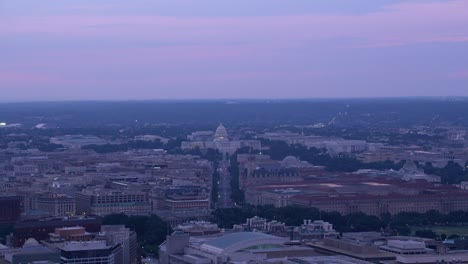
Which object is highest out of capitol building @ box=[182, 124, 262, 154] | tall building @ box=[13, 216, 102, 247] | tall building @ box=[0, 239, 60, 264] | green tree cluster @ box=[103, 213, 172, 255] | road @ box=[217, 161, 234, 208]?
tall building @ box=[0, 239, 60, 264]

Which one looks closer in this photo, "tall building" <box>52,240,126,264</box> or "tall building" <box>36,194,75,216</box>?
"tall building" <box>52,240,126,264</box>

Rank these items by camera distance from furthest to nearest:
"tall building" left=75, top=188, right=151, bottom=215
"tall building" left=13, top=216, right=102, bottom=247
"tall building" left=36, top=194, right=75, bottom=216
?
1. "tall building" left=75, top=188, right=151, bottom=215
2. "tall building" left=36, top=194, right=75, bottom=216
3. "tall building" left=13, top=216, right=102, bottom=247

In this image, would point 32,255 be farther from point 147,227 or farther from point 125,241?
point 147,227

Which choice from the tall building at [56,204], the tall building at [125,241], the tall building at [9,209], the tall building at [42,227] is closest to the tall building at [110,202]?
the tall building at [56,204]

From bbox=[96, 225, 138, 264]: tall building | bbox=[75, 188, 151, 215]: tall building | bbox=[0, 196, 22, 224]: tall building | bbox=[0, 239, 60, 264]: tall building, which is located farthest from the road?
bbox=[0, 239, 60, 264]: tall building

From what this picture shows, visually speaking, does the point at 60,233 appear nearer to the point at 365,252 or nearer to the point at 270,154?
the point at 365,252

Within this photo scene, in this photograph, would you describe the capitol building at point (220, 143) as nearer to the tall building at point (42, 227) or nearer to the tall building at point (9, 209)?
the tall building at point (9, 209)

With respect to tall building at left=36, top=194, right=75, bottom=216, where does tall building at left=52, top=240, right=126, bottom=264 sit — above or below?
above

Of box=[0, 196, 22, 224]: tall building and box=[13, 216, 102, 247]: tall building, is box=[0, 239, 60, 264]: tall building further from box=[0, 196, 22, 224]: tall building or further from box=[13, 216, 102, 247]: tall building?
box=[0, 196, 22, 224]: tall building

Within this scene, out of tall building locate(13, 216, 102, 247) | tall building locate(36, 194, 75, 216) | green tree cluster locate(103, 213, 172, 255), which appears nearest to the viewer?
tall building locate(13, 216, 102, 247)

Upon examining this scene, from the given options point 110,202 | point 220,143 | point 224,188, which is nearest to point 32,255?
point 110,202
